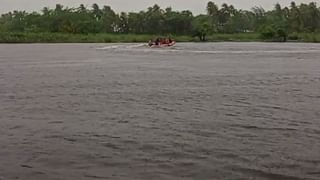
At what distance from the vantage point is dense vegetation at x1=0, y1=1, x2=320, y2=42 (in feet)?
405

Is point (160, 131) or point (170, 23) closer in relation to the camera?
point (160, 131)

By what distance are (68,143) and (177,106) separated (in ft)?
21.0

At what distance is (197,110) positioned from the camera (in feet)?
56.7

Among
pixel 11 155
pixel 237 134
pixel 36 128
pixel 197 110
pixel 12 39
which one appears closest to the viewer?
pixel 11 155

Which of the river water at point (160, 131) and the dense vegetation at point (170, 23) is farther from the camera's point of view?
the dense vegetation at point (170, 23)

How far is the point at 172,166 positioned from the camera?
10484mm

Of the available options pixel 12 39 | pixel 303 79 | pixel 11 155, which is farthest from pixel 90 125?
pixel 12 39

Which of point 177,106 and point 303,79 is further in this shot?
point 303,79

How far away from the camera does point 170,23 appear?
14125 centimetres

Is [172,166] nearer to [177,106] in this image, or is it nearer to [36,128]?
[36,128]

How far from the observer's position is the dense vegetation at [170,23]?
405 ft

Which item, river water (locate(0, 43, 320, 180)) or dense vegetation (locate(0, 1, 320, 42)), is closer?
river water (locate(0, 43, 320, 180))

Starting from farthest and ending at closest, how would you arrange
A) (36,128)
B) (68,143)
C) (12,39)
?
(12,39), (36,128), (68,143)

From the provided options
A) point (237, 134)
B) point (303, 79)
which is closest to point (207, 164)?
point (237, 134)
